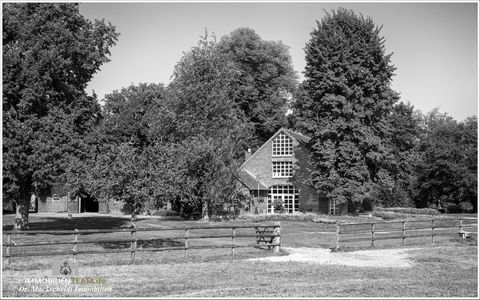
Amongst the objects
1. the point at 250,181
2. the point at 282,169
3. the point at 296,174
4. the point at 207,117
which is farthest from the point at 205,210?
the point at 282,169

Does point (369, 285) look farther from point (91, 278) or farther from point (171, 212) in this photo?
point (171, 212)

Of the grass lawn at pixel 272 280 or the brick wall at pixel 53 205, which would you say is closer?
the grass lawn at pixel 272 280

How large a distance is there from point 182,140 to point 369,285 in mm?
33491

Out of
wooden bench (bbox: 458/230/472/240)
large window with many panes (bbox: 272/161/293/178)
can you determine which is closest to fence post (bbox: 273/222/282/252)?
wooden bench (bbox: 458/230/472/240)

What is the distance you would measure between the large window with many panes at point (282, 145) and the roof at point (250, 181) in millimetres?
3485

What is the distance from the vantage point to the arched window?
58.9 m

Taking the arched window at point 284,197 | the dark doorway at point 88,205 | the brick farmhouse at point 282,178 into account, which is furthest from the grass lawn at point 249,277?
the dark doorway at point 88,205

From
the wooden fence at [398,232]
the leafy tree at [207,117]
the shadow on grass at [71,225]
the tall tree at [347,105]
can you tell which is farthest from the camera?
the tall tree at [347,105]

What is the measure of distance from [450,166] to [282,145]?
17.2 meters

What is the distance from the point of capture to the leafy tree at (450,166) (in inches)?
2256

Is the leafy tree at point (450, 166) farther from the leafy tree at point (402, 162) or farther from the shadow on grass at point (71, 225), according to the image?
the shadow on grass at point (71, 225)

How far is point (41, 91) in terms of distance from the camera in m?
30.1

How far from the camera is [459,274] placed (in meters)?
16.5

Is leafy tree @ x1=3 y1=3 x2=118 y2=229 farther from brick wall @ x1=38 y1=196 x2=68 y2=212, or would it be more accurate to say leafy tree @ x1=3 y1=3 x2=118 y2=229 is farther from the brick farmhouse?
brick wall @ x1=38 y1=196 x2=68 y2=212
